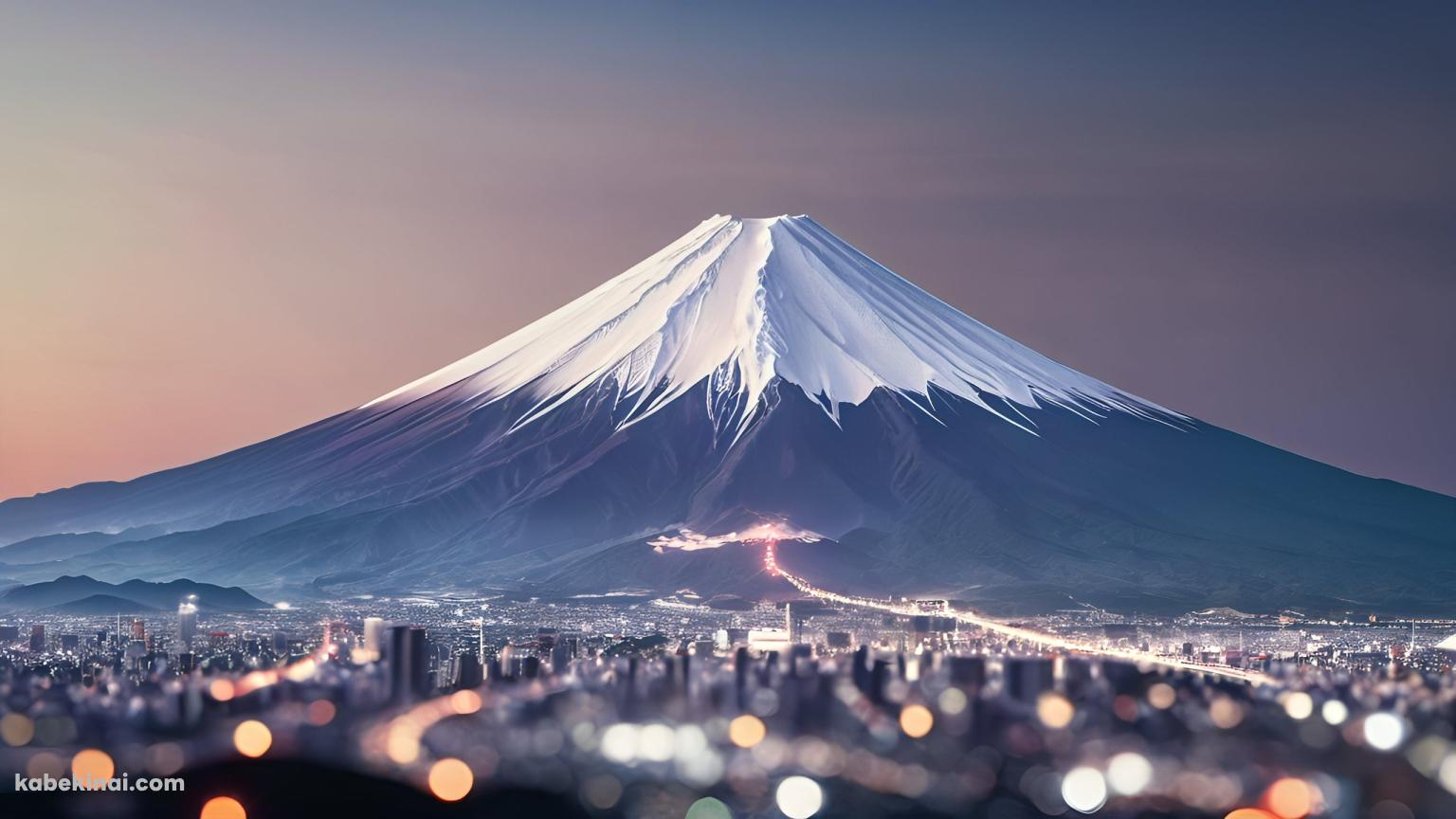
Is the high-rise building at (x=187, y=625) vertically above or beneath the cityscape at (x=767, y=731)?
above

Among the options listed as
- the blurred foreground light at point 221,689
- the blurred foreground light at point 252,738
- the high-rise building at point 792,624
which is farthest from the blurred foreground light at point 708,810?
the high-rise building at point 792,624

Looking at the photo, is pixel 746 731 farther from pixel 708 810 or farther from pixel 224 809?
pixel 224 809

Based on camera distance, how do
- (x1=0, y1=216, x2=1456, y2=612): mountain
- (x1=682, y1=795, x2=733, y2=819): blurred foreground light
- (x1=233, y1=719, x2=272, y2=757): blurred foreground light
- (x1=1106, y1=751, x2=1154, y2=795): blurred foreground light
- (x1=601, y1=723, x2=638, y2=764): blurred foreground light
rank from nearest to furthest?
(x1=682, y1=795, x2=733, y2=819): blurred foreground light
(x1=1106, y1=751, x2=1154, y2=795): blurred foreground light
(x1=233, y1=719, x2=272, y2=757): blurred foreground light
(x1=601, y1=723, x2=638, y2=764): blurred foreground light
(x1=0, y1=216, x2=1456, y2=612): mountain

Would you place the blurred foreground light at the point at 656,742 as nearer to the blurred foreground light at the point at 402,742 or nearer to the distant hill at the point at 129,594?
the blurred foreground light at the point at 402,742

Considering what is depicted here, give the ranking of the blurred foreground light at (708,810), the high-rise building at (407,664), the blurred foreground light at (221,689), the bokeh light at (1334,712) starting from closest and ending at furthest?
the blurred foreground light at (708,810), the bokeh light at (1334,712), the blurred foreground light at (221,689), the high-rise building at (407,664)

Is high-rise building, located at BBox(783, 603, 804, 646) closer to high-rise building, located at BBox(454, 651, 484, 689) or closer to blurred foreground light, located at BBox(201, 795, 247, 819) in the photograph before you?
high-rise building, located at BBox(454, 651, 484, 689)

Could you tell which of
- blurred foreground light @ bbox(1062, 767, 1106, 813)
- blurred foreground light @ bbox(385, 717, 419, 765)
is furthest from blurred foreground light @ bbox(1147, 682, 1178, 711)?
blurred foreground light @ bbox(385, 717, 419, 765)

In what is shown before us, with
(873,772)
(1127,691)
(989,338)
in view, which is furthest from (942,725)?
(989,338)
